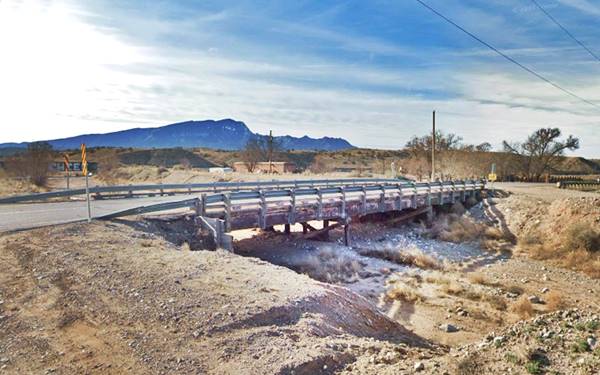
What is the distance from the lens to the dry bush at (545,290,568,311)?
1250cm

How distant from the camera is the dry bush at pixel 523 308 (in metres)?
11.6

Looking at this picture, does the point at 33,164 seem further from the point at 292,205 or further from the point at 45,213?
the point at 292,205

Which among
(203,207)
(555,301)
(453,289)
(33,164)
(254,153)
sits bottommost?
(555,301)

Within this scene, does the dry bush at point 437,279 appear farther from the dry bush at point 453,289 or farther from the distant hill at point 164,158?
the distant hill at point 164,158

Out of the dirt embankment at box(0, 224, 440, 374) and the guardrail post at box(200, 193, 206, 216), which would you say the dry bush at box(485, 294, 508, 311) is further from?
the guardrail post at box(200, 193, 206, 216)

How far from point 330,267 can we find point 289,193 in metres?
3.28

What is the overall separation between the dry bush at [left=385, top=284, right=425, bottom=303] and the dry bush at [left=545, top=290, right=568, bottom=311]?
392cm

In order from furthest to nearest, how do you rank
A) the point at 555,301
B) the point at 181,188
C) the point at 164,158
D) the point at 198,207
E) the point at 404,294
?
the point at 164,158, the point at 181,188, the point at 198,207, the point at 555,301, the point at 404,294

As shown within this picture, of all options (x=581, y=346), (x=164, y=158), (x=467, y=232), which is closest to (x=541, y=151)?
(x=467, y=232)

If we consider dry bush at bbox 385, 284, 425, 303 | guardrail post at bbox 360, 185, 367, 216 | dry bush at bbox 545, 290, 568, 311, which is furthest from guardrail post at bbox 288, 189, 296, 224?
dry bush at bbox 545, 290, 568, 311

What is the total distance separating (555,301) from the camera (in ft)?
42.3

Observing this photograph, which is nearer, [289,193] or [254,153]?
[289,193]

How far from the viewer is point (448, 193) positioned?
2706 centimetres

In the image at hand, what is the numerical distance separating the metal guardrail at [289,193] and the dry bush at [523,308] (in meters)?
8.27
